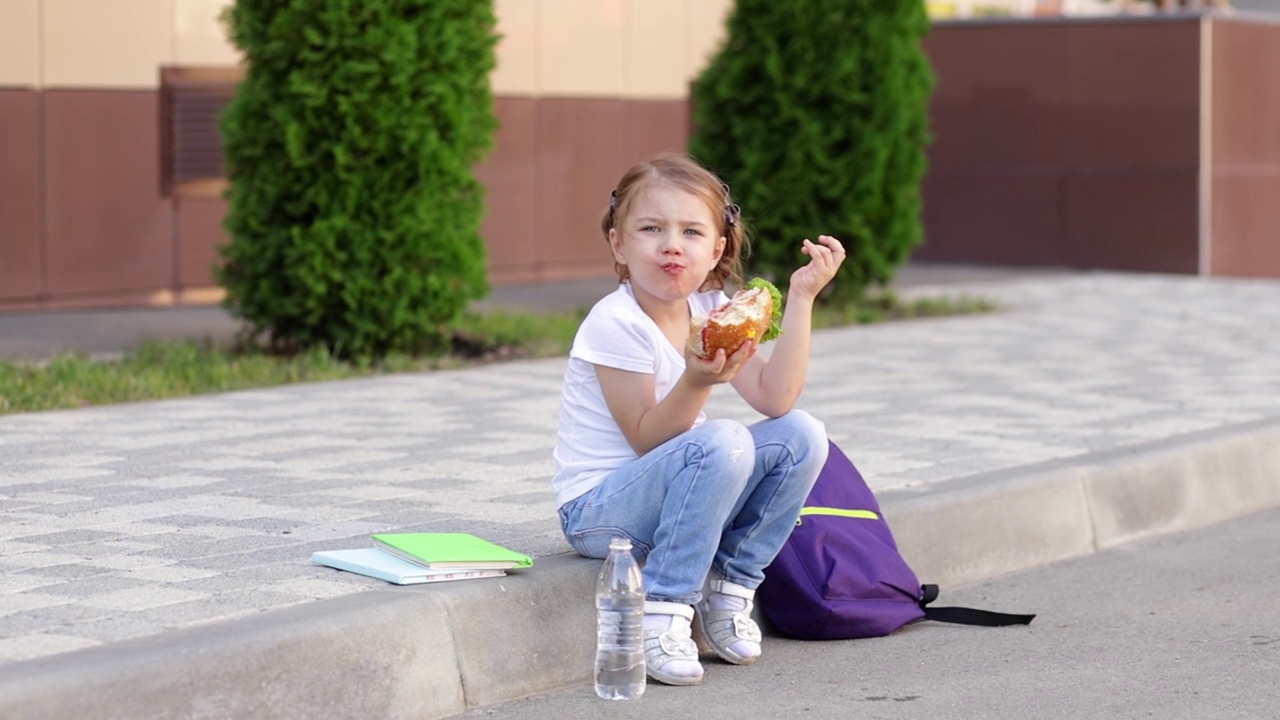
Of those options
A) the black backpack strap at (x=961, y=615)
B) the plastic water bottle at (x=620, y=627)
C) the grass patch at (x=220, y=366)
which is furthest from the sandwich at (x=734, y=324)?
the grass patch at (x=220, y=366)

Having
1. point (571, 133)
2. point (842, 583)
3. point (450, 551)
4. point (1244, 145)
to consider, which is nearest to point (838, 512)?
point (842, 583)

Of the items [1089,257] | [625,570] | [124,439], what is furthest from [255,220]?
[1089,257]

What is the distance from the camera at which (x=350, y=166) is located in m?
9.01

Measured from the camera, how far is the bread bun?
4211 mm

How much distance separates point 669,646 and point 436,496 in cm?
145

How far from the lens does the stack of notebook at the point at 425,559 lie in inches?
174

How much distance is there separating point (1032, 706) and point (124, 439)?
11.8ft

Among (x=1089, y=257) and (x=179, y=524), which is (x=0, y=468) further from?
(x=1089, y=257)

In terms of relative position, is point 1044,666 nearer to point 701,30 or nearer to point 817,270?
point 817,270

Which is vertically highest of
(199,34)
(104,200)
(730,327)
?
(199,34)

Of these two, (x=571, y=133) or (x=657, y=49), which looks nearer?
(x=571, y=133)

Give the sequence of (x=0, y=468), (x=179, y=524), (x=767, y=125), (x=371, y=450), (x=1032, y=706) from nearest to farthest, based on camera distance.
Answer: (x=1032, y=706), (x=179, y=524), (x=0, y=468), (x=371, y=450), (x=767, y=125)

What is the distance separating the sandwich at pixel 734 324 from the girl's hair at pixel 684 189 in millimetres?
290

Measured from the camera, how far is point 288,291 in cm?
916
